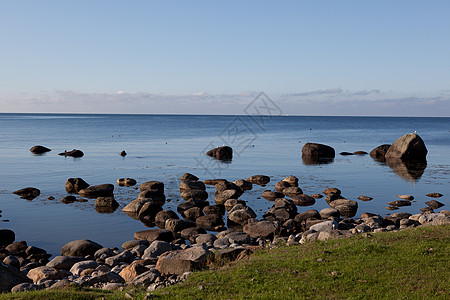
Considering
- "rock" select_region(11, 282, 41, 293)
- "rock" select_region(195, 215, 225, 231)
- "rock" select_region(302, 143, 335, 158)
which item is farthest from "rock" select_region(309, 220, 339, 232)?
"rock" select_region(302, 143, 335, 158)

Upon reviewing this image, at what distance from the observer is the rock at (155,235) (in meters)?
22.7

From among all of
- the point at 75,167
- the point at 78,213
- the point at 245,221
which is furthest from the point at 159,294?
the point at 75,167

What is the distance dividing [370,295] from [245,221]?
16.0m

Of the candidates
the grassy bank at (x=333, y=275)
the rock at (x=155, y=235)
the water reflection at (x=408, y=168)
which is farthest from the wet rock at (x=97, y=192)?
the water reflection at (x=408, y=168)

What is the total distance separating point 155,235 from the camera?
74.6ft

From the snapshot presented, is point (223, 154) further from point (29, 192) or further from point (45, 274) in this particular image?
point (45, 274)

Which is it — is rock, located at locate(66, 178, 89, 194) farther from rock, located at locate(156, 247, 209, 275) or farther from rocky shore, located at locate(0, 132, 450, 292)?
rock, located at locate(156, 247, 209, 275)

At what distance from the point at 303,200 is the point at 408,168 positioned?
24.0 m

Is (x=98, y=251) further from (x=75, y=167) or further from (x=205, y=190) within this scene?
(x=75, y=167)

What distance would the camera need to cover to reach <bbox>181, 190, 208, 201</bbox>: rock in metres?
33.0

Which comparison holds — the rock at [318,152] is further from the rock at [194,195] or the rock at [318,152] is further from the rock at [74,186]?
the rock at [74,186]

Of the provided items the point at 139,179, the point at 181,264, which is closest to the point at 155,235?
the point at 181,264

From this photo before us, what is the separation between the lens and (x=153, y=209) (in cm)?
2842

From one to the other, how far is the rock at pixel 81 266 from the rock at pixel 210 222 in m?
9.26
